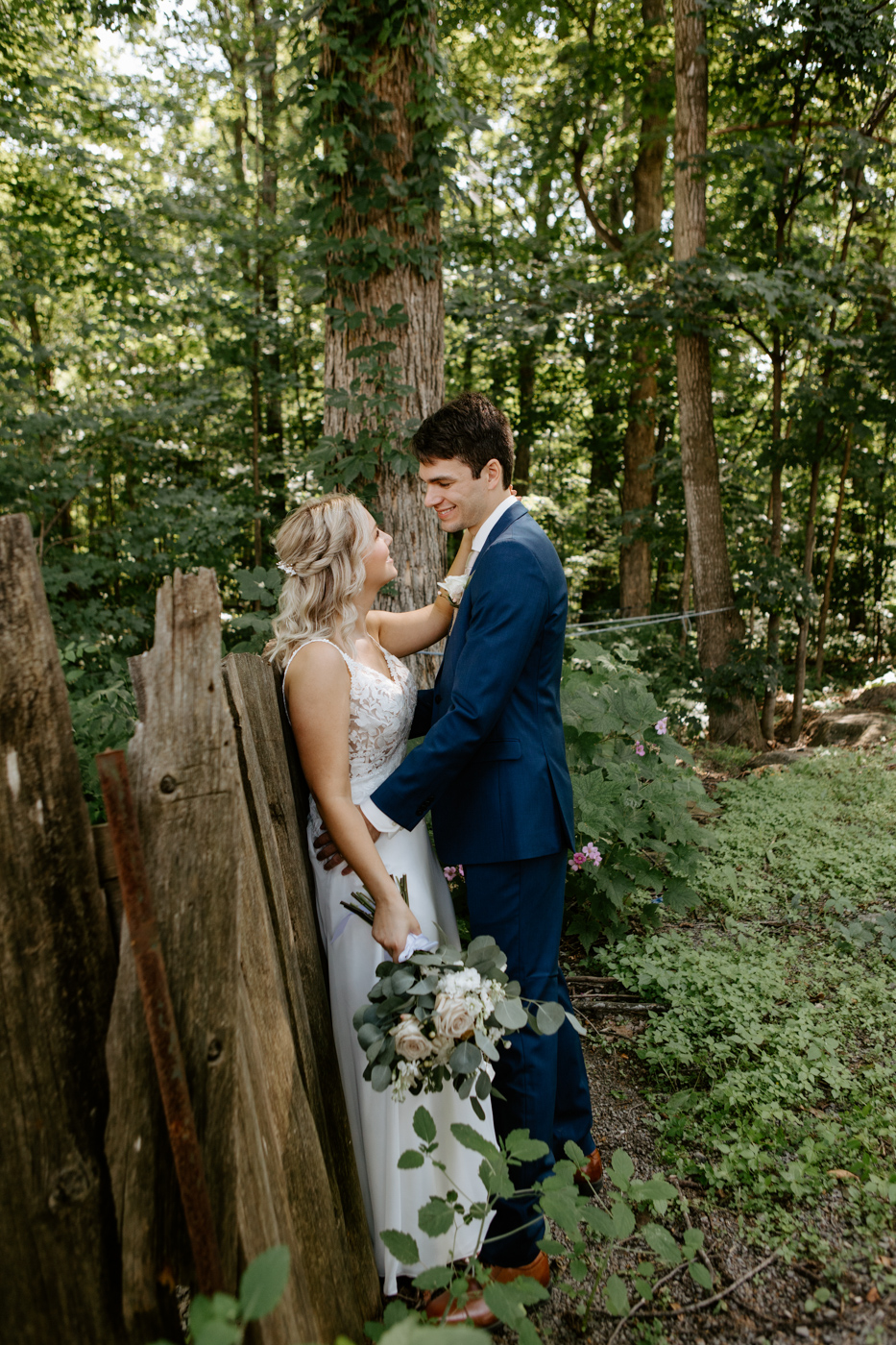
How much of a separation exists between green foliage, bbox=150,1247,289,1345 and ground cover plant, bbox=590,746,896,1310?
1753 mm

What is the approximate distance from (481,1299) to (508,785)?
1361mm

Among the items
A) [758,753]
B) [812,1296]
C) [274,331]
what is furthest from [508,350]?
[812,1296]

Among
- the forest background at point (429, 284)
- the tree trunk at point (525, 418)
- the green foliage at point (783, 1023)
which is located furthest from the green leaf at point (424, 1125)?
the tree trunk at point (525, 418)

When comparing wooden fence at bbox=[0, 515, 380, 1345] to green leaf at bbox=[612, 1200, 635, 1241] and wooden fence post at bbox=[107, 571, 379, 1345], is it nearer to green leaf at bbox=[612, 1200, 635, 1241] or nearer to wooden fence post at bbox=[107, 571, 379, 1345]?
wooden fence post at bbox=[107, 571, 379, 1345]

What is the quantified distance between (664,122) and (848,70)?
3413 millimetres

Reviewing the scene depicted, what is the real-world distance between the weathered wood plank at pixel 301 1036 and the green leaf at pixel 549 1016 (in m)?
0.56

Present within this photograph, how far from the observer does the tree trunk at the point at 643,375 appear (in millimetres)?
9609

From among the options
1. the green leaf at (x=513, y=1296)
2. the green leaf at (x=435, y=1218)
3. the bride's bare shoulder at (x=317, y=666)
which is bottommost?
the green leaf at (x=513, y=1296)

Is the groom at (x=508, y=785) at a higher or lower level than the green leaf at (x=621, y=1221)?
higher

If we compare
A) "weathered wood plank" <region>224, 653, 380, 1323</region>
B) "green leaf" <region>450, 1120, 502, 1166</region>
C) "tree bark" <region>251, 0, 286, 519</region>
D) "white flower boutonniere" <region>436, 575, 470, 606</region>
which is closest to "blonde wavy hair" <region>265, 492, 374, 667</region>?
"weathered wood plank" <region>224, 653, 380, 1323</region>

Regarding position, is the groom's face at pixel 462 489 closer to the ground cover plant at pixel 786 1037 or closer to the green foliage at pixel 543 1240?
the green foliage at pixel 543 1240

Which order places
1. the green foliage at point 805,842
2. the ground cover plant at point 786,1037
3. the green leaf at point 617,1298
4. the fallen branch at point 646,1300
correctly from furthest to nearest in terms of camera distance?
the green foliage at point 805,842
the ground cover plant at point 786,1037
the fallen branch at point 646,1300
the green leaf at point 617,1298

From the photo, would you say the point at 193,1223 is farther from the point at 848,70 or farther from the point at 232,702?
the point at 848,70

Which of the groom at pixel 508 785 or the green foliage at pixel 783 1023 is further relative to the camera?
the green foliage at pixel 783 1023
